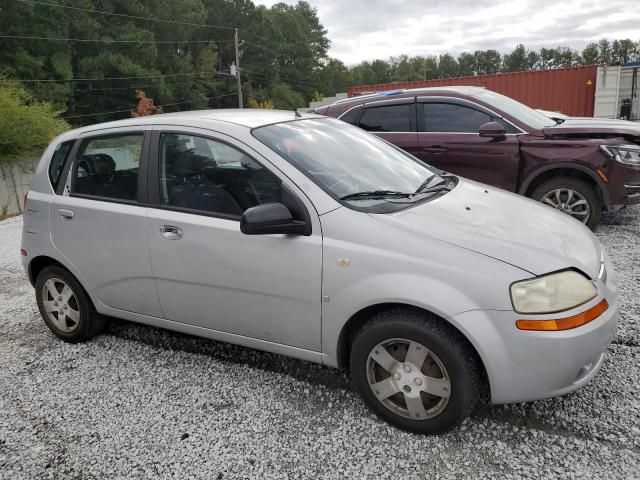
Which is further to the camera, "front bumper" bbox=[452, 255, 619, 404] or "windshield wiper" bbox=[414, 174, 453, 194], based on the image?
"windshield wiper" bbox=[414, 174, 453, 194]

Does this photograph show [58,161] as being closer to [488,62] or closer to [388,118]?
[388,118]

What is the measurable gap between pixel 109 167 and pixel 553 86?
18826mm

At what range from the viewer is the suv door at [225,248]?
9.14 ft

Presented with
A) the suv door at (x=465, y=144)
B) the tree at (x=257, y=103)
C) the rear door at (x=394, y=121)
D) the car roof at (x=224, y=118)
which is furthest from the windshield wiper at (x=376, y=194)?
the tree at (x=257, y=103)

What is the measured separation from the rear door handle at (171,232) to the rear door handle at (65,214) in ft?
3.00

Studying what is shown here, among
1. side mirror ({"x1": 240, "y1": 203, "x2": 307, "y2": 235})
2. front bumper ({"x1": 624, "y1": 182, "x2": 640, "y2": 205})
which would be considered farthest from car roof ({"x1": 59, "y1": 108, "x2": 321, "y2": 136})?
front bumper ({"x1": 624, "y1": 182, "x2": 640, "y2": 205})

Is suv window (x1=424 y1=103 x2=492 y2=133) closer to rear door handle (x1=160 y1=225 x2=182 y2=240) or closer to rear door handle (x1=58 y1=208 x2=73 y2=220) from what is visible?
rear door handle (x1=160 y1=225 x2=182 y2=240)

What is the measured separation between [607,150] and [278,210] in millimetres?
4719

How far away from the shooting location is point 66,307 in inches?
155

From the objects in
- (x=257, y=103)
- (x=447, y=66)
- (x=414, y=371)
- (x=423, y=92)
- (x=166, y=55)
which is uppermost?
(x=447, y=66)

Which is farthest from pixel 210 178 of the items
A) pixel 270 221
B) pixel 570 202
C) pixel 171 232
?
pixel 570 202

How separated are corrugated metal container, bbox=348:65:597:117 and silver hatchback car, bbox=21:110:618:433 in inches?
636

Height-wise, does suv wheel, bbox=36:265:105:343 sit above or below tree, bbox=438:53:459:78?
below

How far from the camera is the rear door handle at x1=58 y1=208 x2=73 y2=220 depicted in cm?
367
